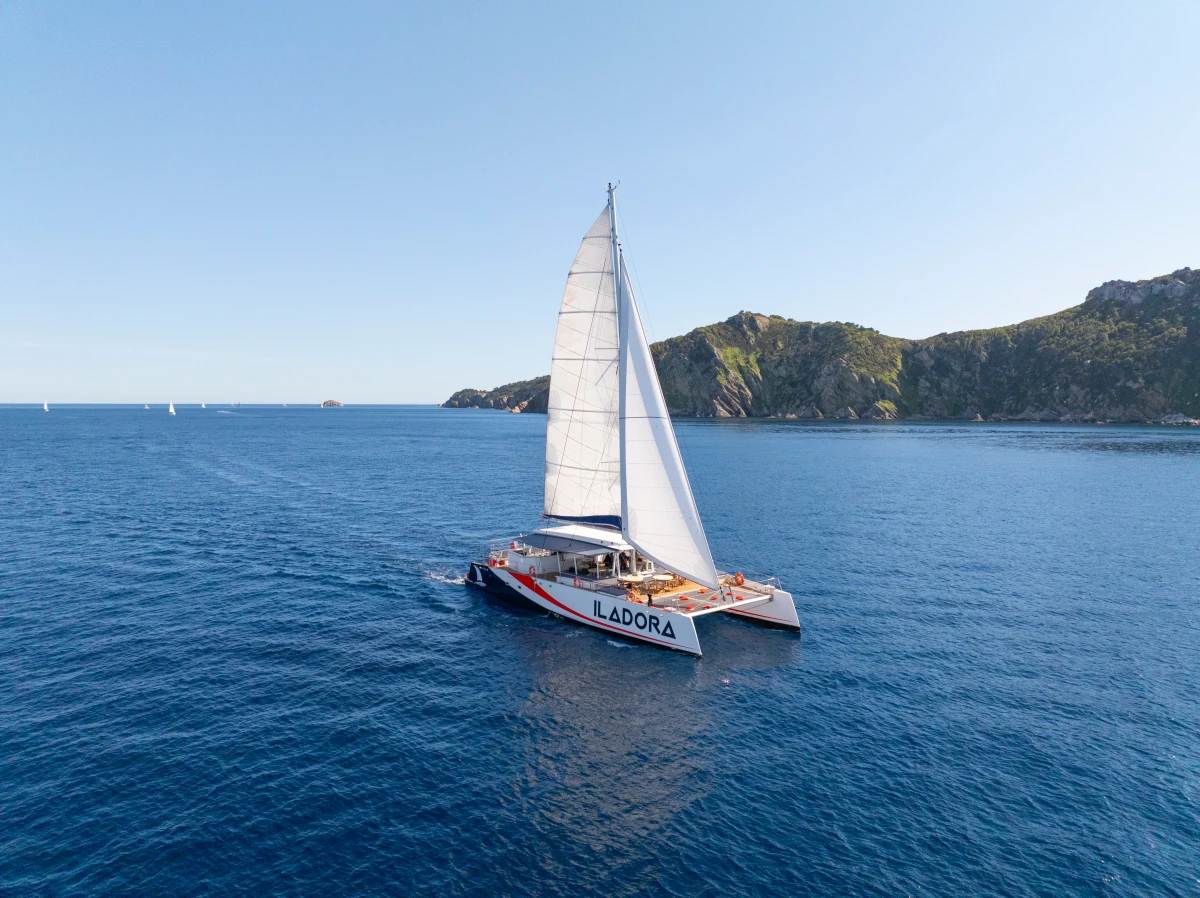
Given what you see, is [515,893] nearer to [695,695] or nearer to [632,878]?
[632,878]

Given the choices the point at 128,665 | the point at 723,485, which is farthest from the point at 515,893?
the point at 723,485

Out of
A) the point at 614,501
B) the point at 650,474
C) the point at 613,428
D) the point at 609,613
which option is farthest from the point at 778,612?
the point at 613,428

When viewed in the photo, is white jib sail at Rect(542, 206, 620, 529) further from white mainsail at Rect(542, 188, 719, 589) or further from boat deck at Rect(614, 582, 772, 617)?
boat deck at Rect(614, 582, 772, 617)

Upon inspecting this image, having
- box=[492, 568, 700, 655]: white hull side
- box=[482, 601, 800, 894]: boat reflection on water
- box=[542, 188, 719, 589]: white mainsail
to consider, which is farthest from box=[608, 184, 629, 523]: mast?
box=[482, 601, 800, 894]: boat reflection on water

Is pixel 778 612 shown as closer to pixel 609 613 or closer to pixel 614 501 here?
pixel 609 613

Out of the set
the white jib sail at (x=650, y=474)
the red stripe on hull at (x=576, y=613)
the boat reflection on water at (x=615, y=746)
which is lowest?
the boat reflection on water at (x=615, y=746)

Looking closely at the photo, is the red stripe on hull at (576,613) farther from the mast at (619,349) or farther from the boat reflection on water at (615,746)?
the mast at (619,349)

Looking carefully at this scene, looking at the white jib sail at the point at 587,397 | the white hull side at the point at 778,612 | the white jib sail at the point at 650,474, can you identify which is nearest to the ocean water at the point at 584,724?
the white hull side at the point at 778,612
